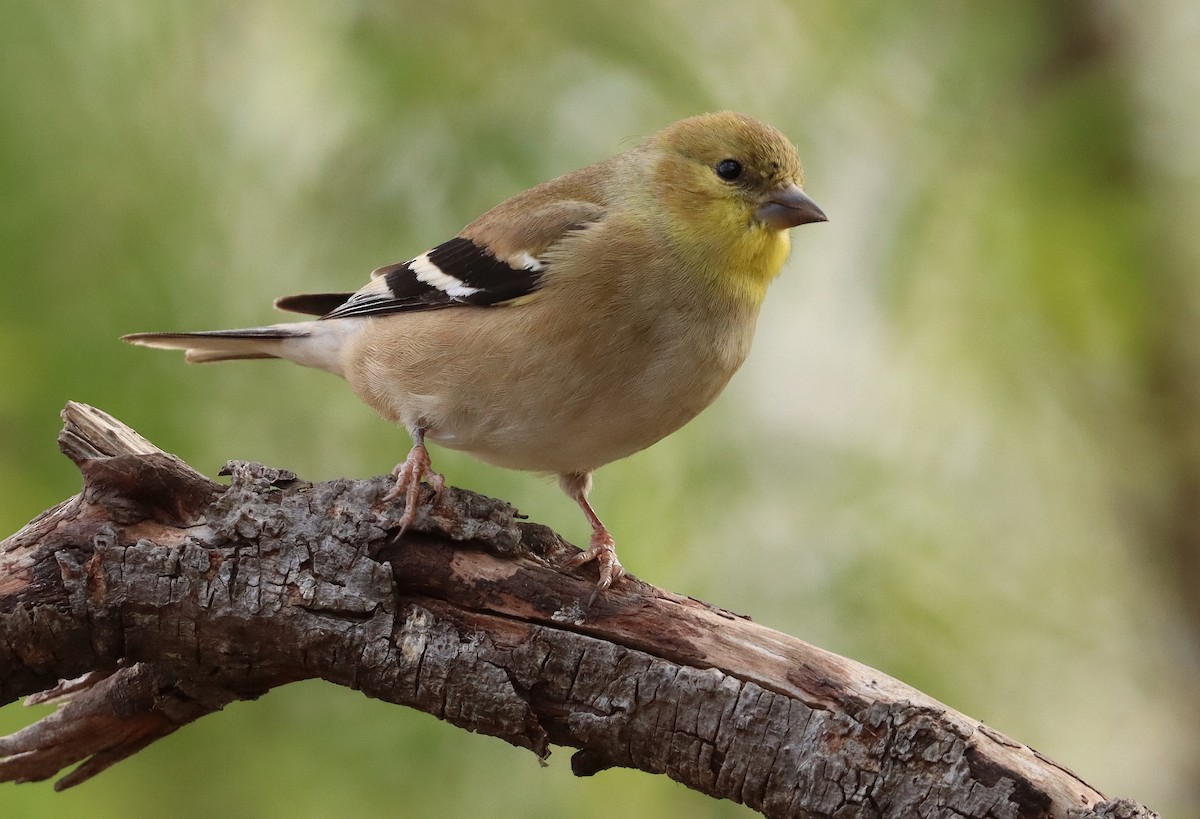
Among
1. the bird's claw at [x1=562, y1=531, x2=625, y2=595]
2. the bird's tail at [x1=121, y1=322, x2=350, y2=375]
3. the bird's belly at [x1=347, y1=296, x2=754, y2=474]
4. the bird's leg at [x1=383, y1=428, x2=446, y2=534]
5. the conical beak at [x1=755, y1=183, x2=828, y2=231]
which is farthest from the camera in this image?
the bird's tail at [x1=121, y1=322, x2=350, y2=375]

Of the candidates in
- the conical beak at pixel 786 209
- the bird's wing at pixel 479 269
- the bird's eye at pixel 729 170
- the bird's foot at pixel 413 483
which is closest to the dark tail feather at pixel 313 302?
the bird's wing at pixel 479 269

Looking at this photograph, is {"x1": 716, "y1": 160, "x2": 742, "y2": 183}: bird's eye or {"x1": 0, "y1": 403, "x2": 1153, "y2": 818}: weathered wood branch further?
{"x1": 716, "y1": 160, "x2": 742, "y2": 183}: bird's eye

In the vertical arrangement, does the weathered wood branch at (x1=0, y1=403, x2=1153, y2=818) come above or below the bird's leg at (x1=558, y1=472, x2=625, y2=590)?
below

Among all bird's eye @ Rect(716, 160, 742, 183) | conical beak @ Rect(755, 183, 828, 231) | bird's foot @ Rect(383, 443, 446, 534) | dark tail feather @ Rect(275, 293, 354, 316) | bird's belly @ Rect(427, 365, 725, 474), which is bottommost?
bird's foot @ Rect(383, 443, 446, 534)

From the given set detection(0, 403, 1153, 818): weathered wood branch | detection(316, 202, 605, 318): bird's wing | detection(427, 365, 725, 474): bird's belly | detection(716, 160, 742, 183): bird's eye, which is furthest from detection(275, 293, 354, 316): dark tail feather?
detection(716, 160, 742, 183): bird's eye

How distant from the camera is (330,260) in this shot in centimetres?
397

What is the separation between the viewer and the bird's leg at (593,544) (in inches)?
113

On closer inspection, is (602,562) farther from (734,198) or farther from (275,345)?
(275,345)

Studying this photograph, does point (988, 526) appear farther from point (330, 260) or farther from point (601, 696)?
point (330, 260)

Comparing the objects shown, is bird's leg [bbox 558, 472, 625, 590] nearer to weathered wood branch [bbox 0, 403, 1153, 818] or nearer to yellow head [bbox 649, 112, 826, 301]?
weathered wood branch [bbox 0, 403, 1153, 818]

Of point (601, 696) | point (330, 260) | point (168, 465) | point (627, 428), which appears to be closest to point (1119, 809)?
point (601, 696)

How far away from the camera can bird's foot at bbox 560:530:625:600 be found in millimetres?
2803

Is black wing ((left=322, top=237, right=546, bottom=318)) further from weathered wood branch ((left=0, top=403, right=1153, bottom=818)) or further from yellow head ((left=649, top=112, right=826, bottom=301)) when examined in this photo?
weathered wood branch ((left=0, top=403, right=1153, bottom=818))

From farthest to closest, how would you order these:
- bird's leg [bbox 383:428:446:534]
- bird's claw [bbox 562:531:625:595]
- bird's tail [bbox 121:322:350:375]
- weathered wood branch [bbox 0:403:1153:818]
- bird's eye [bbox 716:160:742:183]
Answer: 1. bird's tail [bbox 121:322:350:375]
2. bird's eye [bbox 716:160:742:183]
3. bird's claw [bbox 562:531:625:595]
4. bird's leg [bbox 383:428:446:534]
5. weathered wood branch [bbox 0:403:1153:818]
